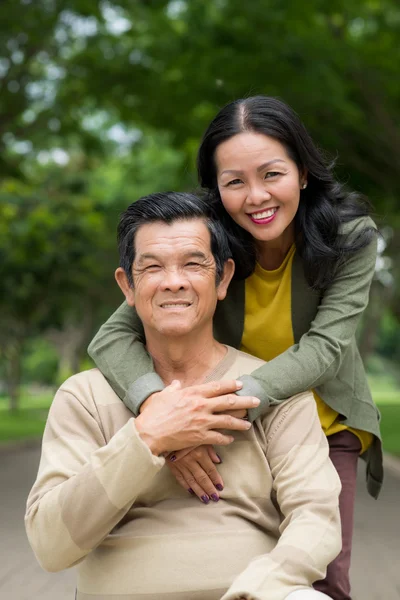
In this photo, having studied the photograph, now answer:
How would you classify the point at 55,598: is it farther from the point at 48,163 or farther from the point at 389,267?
the point at 48,163

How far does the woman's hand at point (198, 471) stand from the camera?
2805mm

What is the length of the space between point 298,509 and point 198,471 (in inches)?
11.9

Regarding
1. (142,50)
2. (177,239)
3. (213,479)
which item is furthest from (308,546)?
(142,50)

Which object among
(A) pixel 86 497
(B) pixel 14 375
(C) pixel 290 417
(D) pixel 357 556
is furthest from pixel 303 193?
(B) pixel 14 375

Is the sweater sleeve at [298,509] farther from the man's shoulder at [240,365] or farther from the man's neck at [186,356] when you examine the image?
the man's neck at [186,356]

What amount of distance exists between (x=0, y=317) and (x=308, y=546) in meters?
24.0

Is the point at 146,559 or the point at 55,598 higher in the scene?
the point at 146,559

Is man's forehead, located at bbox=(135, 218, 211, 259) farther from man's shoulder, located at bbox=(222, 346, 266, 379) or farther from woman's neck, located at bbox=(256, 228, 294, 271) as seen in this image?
woman's neck, located at bbox=(256, 228, 294, 271)

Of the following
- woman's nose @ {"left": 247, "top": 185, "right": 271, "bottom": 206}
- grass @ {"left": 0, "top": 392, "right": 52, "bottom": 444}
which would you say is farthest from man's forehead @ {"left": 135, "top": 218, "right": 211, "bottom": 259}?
grass @ {"left": 0, "top": 392, "right": 52, "bottom": 444}

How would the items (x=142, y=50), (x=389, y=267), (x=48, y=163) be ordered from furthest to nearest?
(x=48, y=163), (x=389, y=267), (x=142, y=50)

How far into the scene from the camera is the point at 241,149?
126 inches

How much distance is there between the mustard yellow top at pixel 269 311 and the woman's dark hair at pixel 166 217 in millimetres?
384

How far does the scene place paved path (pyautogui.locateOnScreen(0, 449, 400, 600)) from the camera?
5754mm

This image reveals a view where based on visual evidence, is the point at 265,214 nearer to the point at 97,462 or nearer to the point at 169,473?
the point at 169,473
